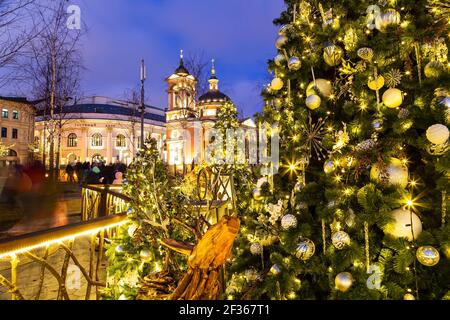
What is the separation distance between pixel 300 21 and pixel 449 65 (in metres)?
1.30

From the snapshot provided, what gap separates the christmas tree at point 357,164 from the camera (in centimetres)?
206

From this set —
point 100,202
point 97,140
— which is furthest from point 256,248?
point 97,140

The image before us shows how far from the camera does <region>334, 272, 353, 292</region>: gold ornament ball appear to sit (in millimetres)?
2072

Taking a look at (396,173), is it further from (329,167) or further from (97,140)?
(97,140)

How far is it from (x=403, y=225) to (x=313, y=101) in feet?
3.61

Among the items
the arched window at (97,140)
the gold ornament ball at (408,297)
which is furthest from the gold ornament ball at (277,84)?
the arched window at (97,140)

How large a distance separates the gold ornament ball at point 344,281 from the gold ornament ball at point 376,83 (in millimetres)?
1291

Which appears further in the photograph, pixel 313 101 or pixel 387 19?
pixel 313 101

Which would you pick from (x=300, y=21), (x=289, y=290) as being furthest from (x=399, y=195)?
(x=300, y=21)

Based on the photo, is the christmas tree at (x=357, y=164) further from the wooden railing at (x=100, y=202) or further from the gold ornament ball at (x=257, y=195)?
the wooden railing at (x=100, y=202)

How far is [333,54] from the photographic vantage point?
2.58 metres
